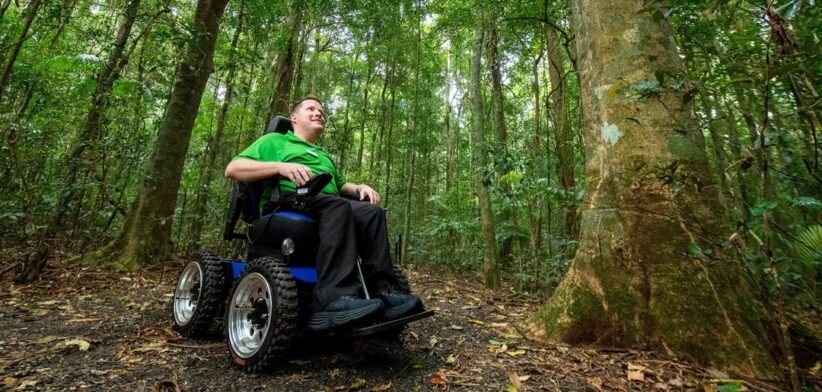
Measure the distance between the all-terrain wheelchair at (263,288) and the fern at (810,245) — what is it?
5.63 feet

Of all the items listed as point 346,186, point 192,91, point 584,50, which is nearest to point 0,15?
point 192,91

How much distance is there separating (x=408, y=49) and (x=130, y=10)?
21.4 feet

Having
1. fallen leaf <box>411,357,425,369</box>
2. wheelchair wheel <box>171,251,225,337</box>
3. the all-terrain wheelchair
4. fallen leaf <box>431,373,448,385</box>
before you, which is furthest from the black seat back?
fallen leaf <box>431,373,448,385</box>

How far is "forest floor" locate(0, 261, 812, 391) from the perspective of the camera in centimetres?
195

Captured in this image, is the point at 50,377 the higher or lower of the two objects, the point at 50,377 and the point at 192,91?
the lower

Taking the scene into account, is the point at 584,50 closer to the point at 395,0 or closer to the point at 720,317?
the point at 720,317

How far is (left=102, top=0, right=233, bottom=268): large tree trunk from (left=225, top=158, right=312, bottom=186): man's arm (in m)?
3.40

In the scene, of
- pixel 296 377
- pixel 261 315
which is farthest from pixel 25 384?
pixel 296 377

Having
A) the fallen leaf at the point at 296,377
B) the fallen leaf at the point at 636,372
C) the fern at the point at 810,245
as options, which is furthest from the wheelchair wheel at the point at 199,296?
the fern at the point at 810,245

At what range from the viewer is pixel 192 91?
5.92 m

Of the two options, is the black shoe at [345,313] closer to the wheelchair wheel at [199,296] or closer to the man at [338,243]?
the man at [338,243]

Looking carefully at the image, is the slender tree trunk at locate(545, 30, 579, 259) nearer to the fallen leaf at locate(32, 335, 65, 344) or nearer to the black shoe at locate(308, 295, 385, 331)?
the black shoe at locate(308, 295, 385, 331)

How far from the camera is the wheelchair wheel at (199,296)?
2.71 meters

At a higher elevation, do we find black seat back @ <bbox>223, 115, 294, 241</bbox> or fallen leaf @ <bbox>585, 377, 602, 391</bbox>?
black seat back @ <bbox>223, 115, 294, 241</bbox>
